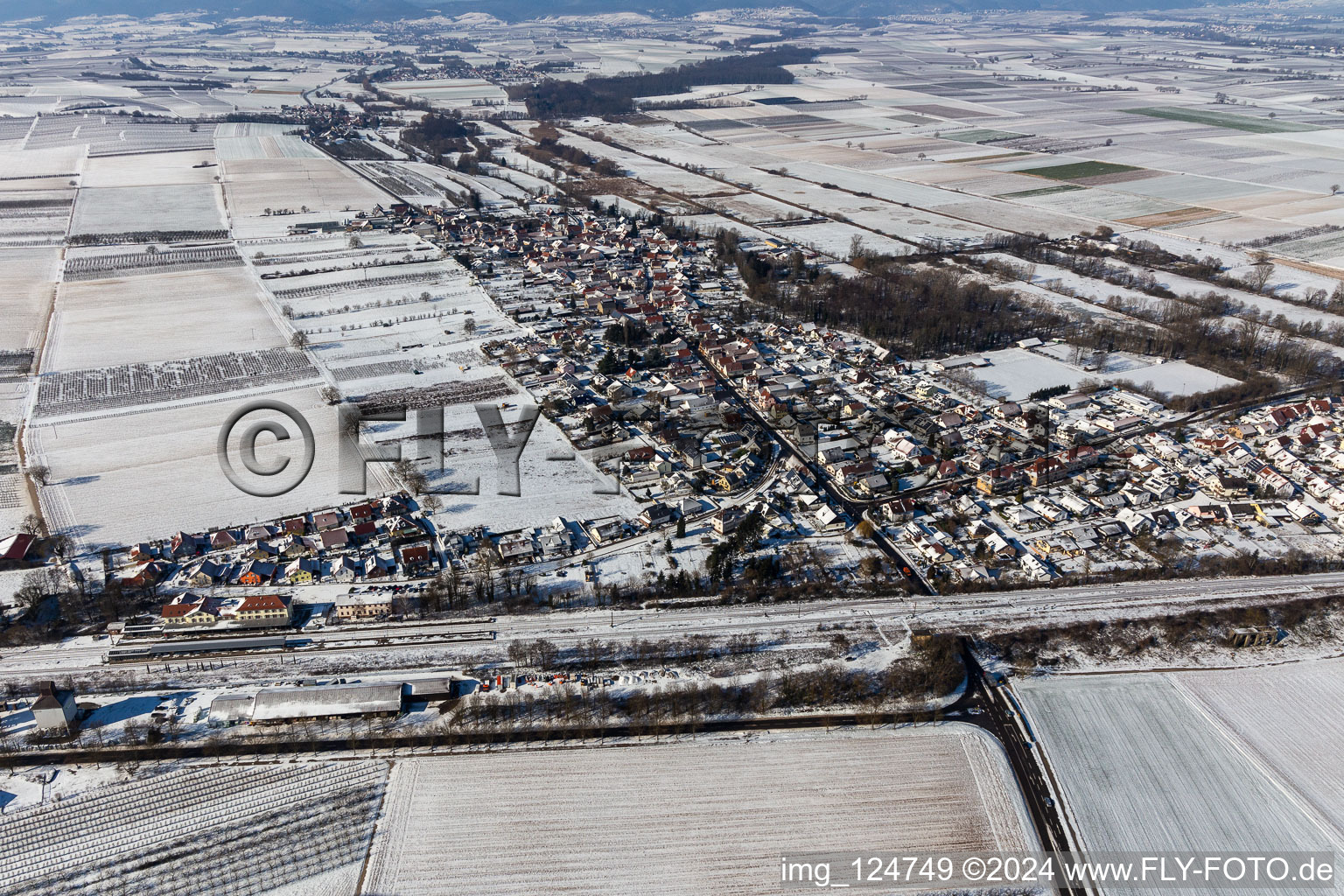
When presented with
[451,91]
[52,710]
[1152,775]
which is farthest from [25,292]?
[451,91]

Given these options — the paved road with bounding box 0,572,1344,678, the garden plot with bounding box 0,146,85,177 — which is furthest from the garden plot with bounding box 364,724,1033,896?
the garden plot with bounding box 0,146,85,177

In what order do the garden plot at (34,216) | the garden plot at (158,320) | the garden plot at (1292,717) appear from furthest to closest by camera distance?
the garden plot at (34,216)
the garden plot at (158,320)
the garden plot at (1292,717)

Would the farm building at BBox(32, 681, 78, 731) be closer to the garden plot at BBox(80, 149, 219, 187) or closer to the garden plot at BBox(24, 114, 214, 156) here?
the garden plot at BBox(80, 149, 219, 187)

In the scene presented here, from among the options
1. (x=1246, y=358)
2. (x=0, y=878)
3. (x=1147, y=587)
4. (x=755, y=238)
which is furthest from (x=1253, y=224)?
(x=0, y=878)

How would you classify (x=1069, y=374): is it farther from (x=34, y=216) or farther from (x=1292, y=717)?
(x=34, y=216)

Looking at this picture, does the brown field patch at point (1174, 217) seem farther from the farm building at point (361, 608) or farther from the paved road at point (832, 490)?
the farm building at point (361, 608)

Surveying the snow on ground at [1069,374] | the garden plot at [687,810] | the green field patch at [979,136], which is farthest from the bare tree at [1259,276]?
the green field patch at [979,136]
